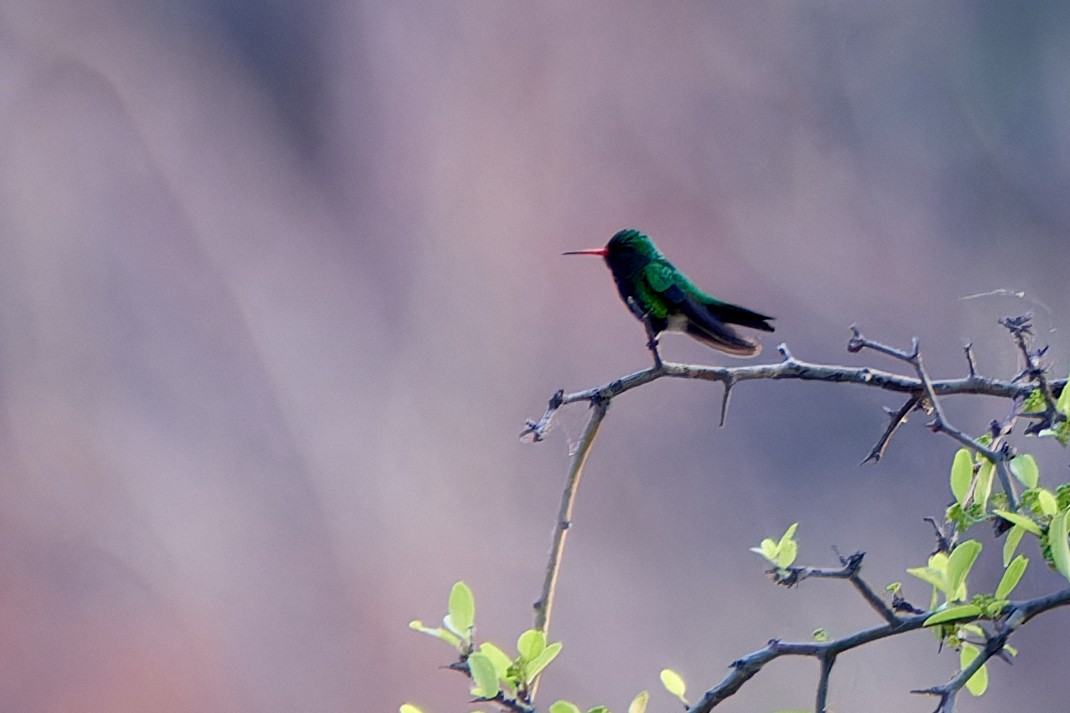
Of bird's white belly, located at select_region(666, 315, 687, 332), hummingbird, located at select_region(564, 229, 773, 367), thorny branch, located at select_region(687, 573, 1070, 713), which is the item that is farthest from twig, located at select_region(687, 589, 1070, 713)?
bird's white belly, located at select_region(666, 315, 687, 332)

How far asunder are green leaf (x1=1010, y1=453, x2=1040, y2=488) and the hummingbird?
1.49ft

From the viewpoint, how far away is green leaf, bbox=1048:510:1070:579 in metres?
0.61

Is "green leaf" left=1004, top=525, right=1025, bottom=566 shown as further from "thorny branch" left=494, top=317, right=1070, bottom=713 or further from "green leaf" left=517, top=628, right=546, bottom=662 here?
"green leaf" left=517, top=628, right=546, bottom=662

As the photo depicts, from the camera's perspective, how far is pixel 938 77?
301cm

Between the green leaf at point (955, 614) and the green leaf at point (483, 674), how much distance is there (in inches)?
10.9

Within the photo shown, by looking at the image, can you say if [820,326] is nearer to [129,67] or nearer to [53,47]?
[129,67]

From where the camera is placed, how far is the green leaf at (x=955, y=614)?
0.62 m

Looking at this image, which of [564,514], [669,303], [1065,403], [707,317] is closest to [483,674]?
[564,514]

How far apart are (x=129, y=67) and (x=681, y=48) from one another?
1.54 meters

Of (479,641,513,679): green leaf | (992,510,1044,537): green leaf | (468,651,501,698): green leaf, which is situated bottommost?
(992,510,1044,537): green leaf

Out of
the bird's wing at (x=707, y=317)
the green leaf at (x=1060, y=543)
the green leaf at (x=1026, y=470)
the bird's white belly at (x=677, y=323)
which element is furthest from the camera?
the bird's white belly at (x=677, y=323)

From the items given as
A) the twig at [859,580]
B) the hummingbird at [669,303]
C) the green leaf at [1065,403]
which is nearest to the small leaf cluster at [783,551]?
the twig at [859,580]

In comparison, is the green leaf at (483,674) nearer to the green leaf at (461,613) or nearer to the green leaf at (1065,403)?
the green leaf at (461,613)

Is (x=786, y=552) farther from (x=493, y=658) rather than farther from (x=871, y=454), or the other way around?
(x=493, y=658)
